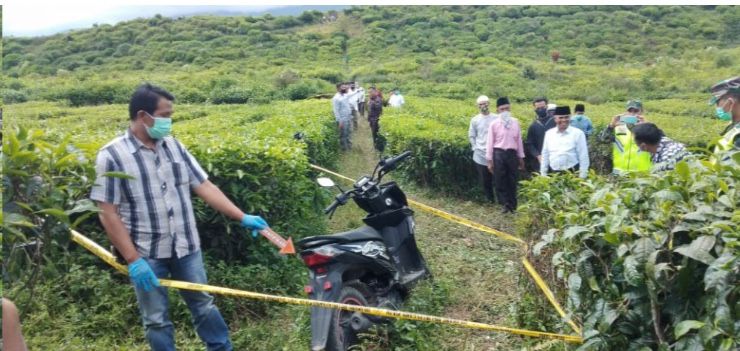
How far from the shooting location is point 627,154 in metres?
6.49

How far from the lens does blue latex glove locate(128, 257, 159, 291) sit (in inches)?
130

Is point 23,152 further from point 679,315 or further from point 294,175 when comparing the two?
point 294,175

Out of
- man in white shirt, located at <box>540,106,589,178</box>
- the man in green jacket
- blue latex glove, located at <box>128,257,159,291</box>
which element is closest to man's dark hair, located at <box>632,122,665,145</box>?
the man in green jacket

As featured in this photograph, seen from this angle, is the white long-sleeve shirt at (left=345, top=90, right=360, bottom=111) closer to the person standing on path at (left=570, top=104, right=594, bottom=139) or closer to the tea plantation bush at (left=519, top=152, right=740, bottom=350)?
the person standing on path at (left=570, top=104, right=594, bottom=139)

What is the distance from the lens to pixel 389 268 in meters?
4.43

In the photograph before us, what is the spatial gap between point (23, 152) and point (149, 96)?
4.09 ft

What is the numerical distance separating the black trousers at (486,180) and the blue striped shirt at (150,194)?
577 cm

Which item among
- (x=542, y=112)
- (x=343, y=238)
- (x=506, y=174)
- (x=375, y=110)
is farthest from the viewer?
(x=375, y=110)

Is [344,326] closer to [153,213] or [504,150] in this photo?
[153,213]

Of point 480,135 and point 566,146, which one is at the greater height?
point 566,146

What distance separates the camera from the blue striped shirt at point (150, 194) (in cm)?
336

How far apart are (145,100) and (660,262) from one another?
9.20 feet

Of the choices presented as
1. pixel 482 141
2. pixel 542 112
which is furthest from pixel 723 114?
pixel 542 112

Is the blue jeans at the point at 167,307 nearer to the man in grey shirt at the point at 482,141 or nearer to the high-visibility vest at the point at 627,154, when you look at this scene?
the high-visibility vest at the point at 627,154
